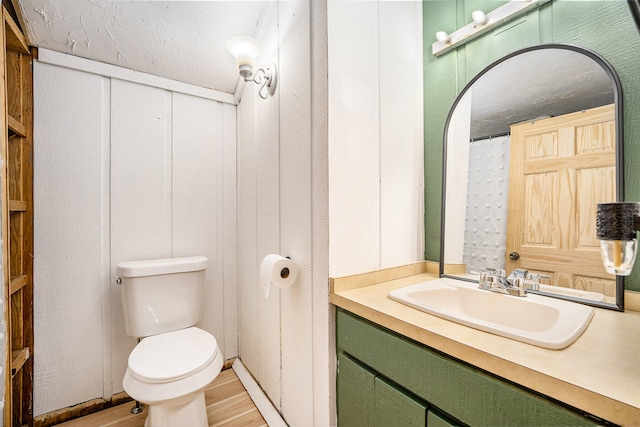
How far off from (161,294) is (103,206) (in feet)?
2.08

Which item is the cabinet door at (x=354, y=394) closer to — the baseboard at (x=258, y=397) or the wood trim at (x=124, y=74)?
the baseboard at (x=258, y=397)

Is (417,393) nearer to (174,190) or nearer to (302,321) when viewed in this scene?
(302,321)

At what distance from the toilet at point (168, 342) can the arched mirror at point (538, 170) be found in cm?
122

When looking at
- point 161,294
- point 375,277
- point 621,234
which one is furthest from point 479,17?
point 161,294

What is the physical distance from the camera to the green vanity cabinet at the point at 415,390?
53cm

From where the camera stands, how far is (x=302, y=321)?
3.81 ft

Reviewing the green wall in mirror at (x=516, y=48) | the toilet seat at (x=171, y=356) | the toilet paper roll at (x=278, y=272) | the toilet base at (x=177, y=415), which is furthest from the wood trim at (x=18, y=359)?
the green wall in mirror at (x=516, y=48)

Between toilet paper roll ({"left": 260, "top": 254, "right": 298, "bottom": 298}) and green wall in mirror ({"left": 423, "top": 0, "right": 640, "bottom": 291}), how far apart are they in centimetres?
69

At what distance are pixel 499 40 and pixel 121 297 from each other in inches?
91.6

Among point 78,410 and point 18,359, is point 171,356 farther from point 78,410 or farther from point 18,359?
point 78,410

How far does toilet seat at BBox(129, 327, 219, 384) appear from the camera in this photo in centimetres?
113

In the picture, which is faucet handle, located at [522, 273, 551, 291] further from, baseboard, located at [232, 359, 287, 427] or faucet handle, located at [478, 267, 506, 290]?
baseboard, located at [232, 359, 287, 427]

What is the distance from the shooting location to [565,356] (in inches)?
21.7

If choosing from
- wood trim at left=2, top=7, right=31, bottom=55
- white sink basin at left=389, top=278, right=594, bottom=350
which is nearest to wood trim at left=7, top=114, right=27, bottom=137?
wood trim at left=2, top=7, right=31, bottom=55
